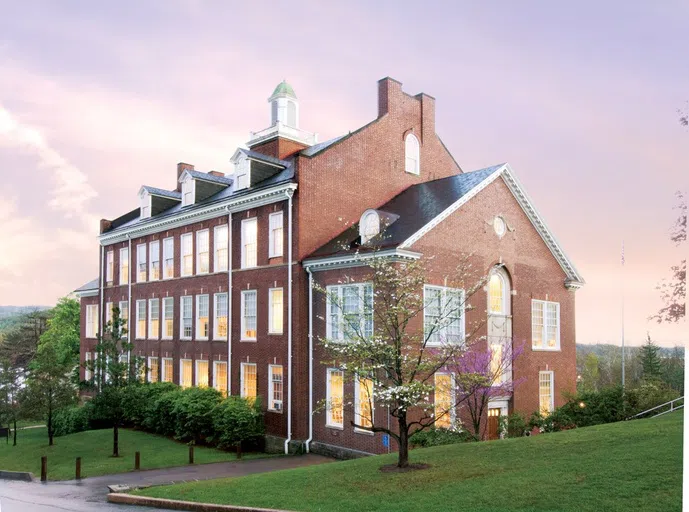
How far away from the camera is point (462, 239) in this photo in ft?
86.7

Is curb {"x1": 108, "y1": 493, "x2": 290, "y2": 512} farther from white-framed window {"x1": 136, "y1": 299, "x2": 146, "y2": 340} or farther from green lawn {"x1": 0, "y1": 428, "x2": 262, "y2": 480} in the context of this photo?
white-framed window {"x1": 136, "y1": 299, "x2": 146, "y2": 340}

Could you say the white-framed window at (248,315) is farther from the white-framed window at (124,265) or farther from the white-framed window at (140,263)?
the white-framed window at (124,265)

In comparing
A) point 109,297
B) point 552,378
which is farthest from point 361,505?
point 109,297

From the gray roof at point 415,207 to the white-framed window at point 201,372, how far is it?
993 centimetres

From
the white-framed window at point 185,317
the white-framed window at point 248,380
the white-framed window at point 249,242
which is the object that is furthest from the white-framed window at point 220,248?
the white-framed window at point 248,380

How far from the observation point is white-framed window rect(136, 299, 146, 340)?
38.6 m

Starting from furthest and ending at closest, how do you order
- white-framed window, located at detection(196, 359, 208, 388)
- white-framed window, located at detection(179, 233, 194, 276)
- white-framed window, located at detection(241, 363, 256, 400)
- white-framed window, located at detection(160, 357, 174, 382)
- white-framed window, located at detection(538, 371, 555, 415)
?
white-framed window, located at detection(160, 357, 174, 382), white-framed window, located at detection(179, 233, 194, 276), white-framed window, located at detection(196, 359, 208, 388), white-framed window, located at detection(538, 371, 555, 415), white-framed window, located at detection(241, 363, 256, 400)

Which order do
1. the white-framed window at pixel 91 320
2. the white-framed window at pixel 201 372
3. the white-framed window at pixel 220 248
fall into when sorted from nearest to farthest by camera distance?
1. the white-framed window at pixel 220 248
2. the white-framed window at pixel 201 372
3. the white-framed window at pixel 91 320

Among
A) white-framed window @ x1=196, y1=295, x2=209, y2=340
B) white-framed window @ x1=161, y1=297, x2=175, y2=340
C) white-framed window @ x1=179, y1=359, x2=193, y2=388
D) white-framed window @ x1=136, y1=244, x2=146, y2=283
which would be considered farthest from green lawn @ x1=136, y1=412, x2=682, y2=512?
white-framed window @ x1=136, y1=244, x2=146, y2=283

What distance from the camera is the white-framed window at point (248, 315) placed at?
29503 mm

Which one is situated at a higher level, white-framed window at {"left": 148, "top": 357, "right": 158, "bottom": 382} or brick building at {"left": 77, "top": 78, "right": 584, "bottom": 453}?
brick building at {"left": 77, "top": 78, "right": 584, "bottom": 453}


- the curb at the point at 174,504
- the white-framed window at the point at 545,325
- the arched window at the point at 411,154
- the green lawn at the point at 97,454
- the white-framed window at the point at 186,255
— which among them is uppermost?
the arched window at the point at 411,154

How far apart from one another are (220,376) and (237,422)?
207 inches

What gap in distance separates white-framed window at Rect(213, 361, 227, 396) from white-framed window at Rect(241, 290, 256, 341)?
2330 mm
